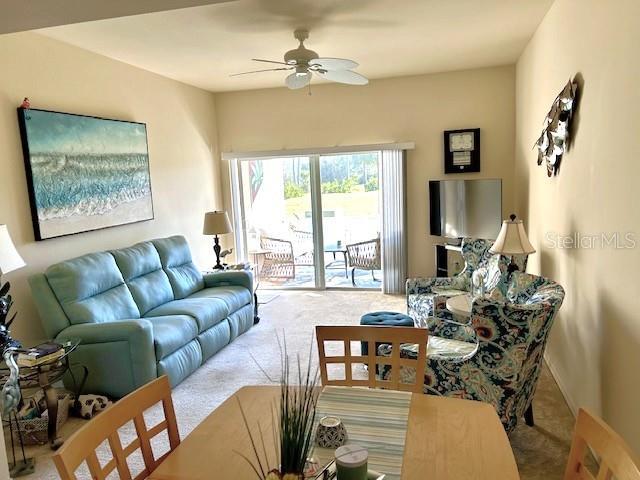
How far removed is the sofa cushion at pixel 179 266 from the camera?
4.50m

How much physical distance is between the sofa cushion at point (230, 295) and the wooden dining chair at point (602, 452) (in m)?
3.50

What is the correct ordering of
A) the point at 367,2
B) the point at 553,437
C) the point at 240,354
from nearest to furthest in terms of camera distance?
the point at 553,437, the point at 367,2, the point at 240,354

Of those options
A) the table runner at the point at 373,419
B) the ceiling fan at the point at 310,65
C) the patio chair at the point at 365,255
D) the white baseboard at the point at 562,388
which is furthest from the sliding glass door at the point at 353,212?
the table runner at the point at 373,419

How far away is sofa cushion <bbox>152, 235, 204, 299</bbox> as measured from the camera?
450 centimetres

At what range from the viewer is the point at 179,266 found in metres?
4.71

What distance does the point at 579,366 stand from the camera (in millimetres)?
2854

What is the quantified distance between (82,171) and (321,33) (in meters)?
2.31

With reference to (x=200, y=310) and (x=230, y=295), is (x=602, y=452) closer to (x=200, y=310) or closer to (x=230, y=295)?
(x=200, y=310)

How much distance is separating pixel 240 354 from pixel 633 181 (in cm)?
328

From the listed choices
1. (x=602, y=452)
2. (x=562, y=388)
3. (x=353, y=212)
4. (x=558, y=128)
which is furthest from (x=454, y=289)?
(x=602, y=452)

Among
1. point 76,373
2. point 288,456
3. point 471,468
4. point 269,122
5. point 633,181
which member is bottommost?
point 76,373

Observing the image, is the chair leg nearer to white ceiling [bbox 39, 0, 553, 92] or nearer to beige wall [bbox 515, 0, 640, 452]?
beige wall [bbox 515, 0, 640, 452]

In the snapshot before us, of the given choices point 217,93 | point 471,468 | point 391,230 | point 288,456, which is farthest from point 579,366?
point 217,93

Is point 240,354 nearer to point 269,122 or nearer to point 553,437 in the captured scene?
point 553,437
